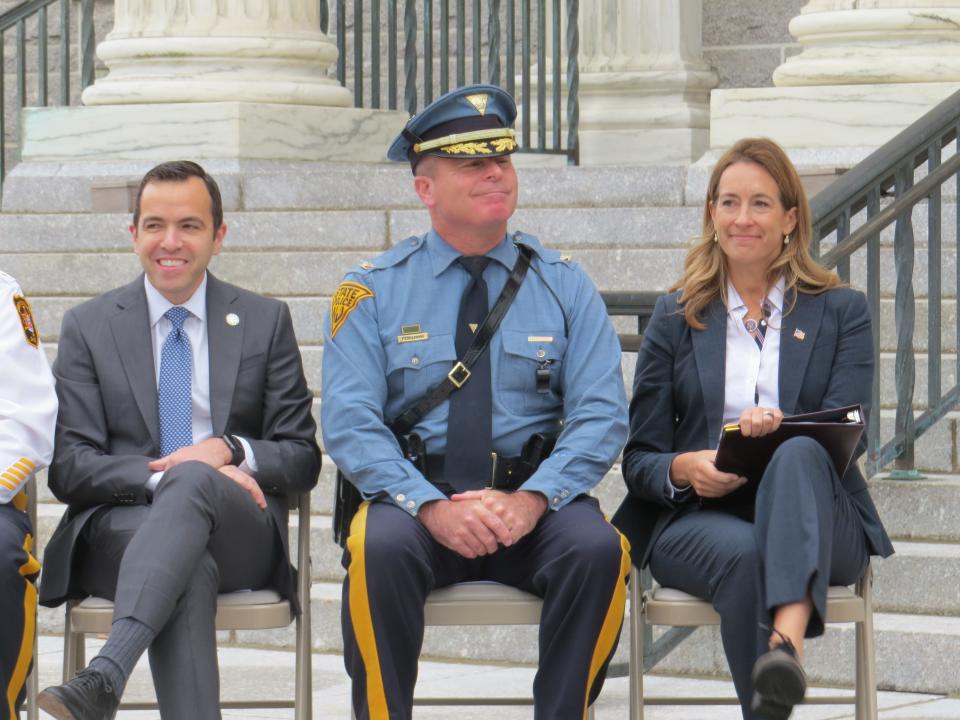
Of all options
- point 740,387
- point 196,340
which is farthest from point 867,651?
point 196,340

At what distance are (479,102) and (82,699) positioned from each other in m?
1.78

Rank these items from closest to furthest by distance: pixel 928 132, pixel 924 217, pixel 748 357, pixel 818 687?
pixel 748 357 < pixel 818 687 < pixel 928 132 < pixel 924 217

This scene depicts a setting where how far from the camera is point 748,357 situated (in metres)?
5.15

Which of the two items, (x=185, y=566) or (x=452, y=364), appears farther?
(x=452, y=364)

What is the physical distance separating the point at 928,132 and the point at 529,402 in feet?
7.47

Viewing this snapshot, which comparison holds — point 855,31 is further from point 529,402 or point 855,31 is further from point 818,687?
point 529,402

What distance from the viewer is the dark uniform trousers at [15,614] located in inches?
185

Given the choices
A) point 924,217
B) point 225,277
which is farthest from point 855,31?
point 225,277

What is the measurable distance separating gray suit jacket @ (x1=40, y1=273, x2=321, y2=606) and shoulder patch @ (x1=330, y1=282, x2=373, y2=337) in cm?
21

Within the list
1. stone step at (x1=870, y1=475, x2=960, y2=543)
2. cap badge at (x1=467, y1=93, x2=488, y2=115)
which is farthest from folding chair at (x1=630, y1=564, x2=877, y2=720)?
stone step at (x1=870, y1=475, x2=960, y2=543)

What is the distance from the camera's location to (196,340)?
17.2 ft

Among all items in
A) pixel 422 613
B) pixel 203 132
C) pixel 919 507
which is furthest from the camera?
pixel 203 132

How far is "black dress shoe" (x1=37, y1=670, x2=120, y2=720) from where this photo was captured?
4.28m

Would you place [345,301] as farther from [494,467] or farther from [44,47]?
[44,47]
